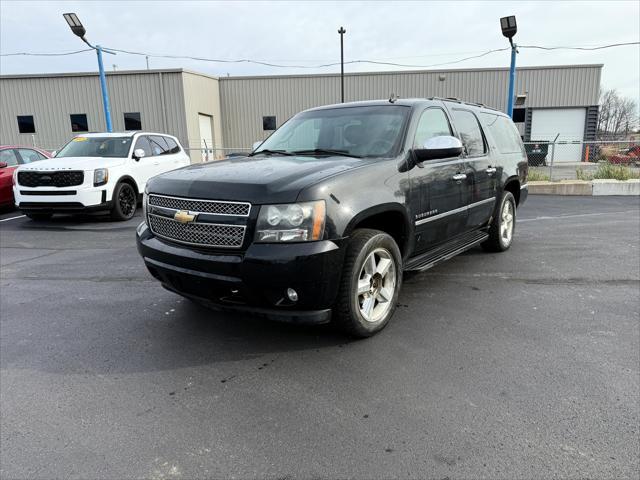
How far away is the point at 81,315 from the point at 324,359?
7.62 feet

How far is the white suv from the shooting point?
807cm

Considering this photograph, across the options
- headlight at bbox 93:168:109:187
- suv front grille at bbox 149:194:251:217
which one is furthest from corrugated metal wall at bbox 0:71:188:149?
suv front grille at bbox 149:194:251:217

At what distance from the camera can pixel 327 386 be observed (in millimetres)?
2795

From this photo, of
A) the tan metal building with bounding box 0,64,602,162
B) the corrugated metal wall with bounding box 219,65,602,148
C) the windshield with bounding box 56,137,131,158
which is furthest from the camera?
the corrugated metal wall with bounding box 219,65,602,148

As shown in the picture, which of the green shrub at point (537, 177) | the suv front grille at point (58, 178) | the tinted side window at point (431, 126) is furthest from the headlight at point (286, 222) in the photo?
the green shrub at point (537, 177)

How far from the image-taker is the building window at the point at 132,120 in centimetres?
2564

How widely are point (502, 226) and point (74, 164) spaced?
7283 mm

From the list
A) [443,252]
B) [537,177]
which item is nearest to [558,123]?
[537,177]

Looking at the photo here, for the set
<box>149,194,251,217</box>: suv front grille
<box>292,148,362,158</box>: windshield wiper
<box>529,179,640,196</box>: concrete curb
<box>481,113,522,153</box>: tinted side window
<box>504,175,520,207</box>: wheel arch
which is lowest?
<box>529,179,640,196</box>: concrete curb

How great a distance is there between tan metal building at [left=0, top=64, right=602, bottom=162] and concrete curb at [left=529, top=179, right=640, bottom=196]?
15.4 metres

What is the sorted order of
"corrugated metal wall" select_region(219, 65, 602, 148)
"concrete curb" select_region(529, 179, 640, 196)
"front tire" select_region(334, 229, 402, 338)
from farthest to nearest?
"corrugated metal wall" select_region(219, 65, 602, 148), "concrete curb" select_region(529, 179, 640, 196), "front tire" select_region(334, 229, 402, 338)

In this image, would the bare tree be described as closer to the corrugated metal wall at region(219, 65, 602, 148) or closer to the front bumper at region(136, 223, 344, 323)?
the corrugated metal wall at region(219, 65, 602, 148)

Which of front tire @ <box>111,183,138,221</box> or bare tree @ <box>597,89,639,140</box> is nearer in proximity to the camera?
front tire @ <box>111,183,138,221</box>

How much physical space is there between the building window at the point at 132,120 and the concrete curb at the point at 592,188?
838 inches
